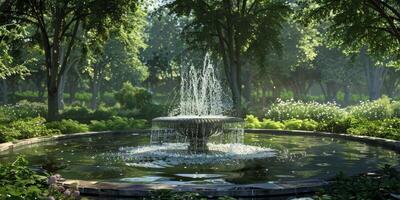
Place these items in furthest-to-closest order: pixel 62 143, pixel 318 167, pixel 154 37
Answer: pixel 154 37 < pixel 62 143 < pixel 318 167

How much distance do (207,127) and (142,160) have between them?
89.6 inches

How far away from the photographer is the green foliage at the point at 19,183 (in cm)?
626

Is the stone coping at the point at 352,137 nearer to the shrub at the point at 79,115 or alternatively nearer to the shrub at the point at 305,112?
the shrub at the point at 305,112

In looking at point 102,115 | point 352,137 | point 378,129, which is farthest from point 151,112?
point 378,129

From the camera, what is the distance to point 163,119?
1377cm

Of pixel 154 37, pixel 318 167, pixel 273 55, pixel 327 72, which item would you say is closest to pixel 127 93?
pixel 273 55

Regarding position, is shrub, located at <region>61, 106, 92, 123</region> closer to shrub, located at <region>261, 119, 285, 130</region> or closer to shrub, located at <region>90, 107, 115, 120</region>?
shrub, located at <region>90, 107, 115, 120</region>

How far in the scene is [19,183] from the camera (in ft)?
23.1

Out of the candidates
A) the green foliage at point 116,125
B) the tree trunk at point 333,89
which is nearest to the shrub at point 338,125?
the green foliage at point 116,125

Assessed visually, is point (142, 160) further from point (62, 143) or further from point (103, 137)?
point (103, 137)

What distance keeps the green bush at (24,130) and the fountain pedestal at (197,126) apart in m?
6.24

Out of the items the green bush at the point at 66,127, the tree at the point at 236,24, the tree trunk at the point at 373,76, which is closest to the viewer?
the green bush at the point at 66,127

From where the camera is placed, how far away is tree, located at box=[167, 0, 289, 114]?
28.2 metres

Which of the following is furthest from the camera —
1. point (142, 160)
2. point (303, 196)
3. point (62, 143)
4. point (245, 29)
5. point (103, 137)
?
point (245, 29)
